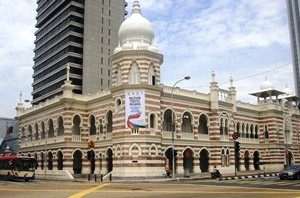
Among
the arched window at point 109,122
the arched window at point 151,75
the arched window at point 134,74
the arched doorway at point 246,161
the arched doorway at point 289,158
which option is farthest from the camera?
the arched doorway at point 289,158

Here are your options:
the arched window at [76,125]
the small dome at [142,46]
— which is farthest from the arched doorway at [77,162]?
the small dome at [142,46]

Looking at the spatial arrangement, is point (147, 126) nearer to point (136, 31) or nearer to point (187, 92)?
point (187, 92)

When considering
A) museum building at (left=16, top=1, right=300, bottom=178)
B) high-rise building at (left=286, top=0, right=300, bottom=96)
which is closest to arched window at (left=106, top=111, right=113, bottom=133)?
museum building at (left=16, top=1, right=300, bottom=178)

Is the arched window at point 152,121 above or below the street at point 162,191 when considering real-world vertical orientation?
above

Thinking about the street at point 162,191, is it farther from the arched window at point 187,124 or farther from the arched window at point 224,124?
the arched window at point 224,124

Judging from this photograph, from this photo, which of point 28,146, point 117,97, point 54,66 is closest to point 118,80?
point 117,97

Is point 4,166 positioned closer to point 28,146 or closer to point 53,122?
point 53,122

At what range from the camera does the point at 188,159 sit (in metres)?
53.7

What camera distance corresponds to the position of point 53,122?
56656 millimetres

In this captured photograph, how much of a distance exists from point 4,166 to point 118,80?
17.3m

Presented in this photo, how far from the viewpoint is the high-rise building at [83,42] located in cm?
8825

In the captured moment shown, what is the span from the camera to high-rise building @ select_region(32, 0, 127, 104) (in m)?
88.2

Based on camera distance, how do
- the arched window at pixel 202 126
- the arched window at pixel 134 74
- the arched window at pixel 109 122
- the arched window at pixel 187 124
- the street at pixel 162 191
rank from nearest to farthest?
the street at pixel 162 191, the arched window at pixel 134 74, the arched window at pixel 109 122, the arched window at pixel 187 124, the arched window at pixel 202 126

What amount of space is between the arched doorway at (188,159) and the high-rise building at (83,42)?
39924 mm
